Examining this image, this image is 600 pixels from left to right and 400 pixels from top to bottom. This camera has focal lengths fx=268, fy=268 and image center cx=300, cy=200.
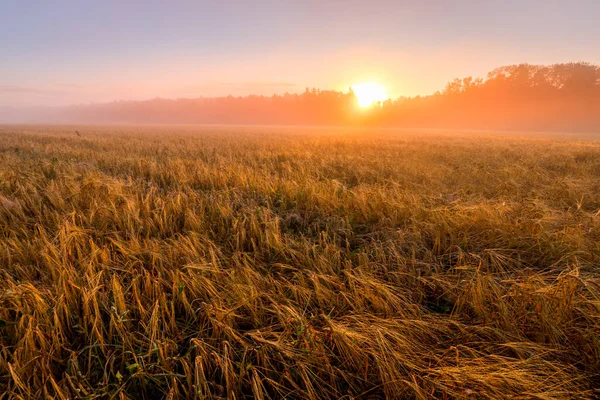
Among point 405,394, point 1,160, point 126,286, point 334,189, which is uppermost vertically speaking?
point 1,160

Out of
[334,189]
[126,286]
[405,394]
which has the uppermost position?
[334,189]

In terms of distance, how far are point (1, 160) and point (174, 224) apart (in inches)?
286

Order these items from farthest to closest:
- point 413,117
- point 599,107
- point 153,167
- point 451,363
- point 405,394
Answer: point 413,117 → point 599,107 → point 153,167 → point 451,363 → point 405,394

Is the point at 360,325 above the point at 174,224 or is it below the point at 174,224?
below

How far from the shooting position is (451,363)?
1.55 meters

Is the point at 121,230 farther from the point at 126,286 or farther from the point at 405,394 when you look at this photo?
the point at 405,394

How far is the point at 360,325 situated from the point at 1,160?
9.82 metres

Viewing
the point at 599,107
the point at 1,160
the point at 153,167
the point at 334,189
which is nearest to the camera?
the point at 334,189

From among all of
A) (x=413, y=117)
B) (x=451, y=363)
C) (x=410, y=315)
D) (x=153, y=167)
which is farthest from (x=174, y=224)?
(x=413, y=117)

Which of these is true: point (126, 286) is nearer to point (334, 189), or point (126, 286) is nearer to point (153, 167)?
point (334, 189)

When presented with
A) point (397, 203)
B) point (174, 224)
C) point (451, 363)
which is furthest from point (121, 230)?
point (397, 203)

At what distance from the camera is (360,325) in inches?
68.5

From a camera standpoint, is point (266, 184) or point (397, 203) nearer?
point (397, 203)

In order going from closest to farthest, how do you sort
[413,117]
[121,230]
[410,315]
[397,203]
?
[410,315] < [121,230] < [397,203] < [413,117]
